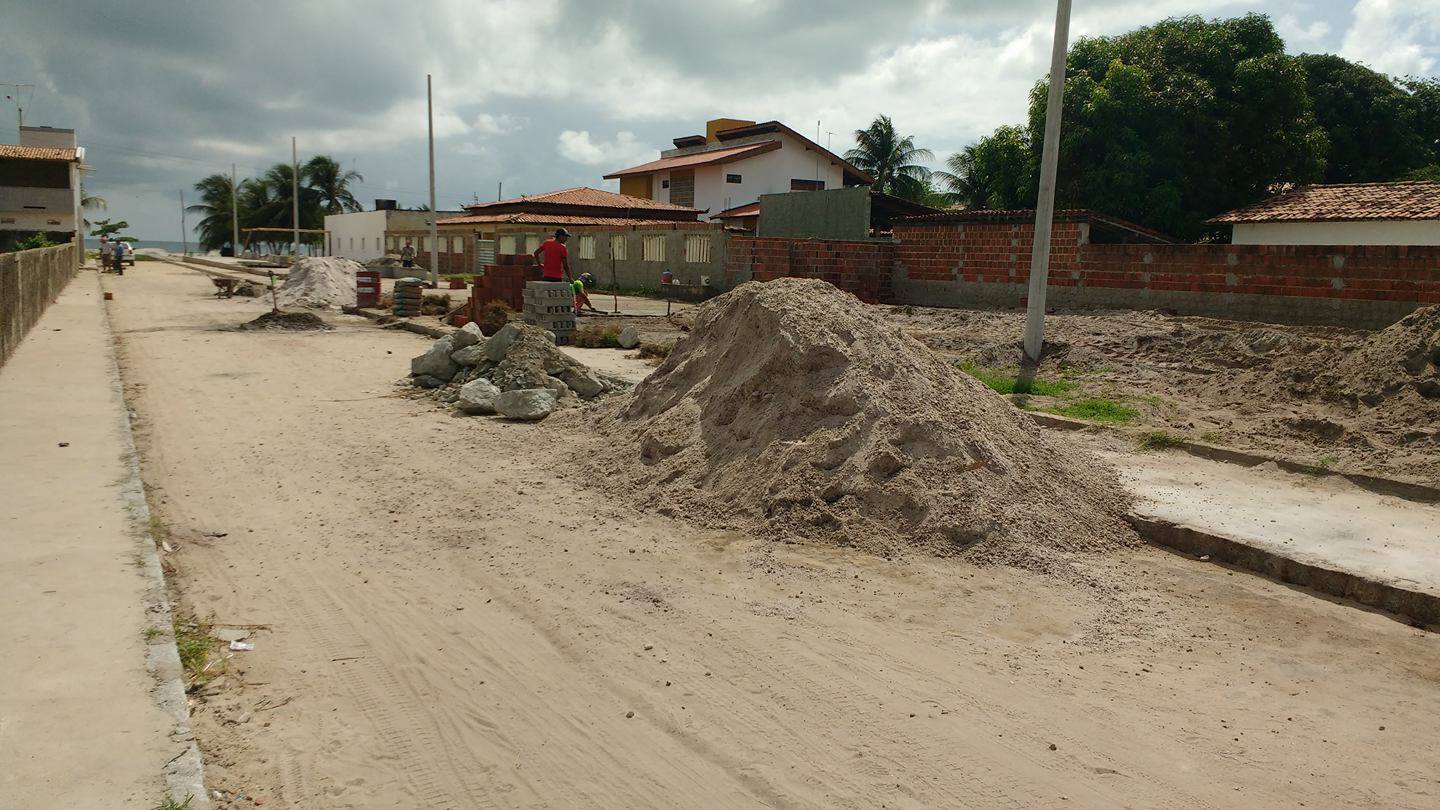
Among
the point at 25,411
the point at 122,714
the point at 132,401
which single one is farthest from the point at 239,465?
the point at 122,714

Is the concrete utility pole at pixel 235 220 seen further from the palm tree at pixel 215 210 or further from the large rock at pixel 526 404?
the large rock at pixel 526 404

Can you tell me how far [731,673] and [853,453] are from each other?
8.22ft

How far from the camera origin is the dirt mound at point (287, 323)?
19.4 metres

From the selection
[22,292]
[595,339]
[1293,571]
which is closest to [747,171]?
[595,339]

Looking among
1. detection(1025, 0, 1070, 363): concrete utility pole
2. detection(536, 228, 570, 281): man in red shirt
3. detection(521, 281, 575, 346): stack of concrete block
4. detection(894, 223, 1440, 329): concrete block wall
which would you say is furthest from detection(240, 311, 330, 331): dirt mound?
detection(1025, 0, 1070, 363): concrete utility pole

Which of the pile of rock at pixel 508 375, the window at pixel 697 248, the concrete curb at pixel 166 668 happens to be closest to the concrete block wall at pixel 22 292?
the pile of rock at pixel 508 375

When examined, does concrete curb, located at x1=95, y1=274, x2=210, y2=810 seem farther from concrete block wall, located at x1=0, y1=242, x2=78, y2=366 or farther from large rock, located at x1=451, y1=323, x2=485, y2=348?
concrete block wall, located at x1=0, y1=242, x2=78, y2=366

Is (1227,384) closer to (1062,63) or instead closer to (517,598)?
(1062,63)

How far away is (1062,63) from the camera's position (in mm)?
12023

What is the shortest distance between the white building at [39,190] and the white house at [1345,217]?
56.3 meters

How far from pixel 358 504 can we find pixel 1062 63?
985 cm

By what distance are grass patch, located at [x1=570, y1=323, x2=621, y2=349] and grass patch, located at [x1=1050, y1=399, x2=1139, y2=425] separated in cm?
778

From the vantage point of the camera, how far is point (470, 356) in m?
11.4

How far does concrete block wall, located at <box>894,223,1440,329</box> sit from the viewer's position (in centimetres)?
1352
